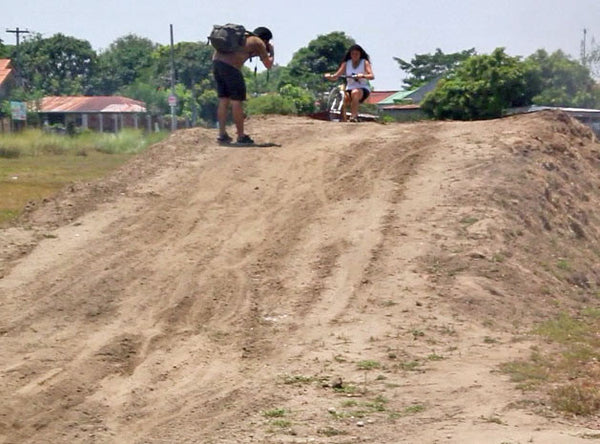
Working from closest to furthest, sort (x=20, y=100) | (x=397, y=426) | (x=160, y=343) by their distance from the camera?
(x=397, y=426) → (x=160, y=343) → (x=20, y=100)

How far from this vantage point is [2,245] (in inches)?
423

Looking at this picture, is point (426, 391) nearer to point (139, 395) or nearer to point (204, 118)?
point (139, 395)

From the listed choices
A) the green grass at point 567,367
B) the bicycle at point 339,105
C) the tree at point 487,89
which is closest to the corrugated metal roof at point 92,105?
the tree at point 487,89

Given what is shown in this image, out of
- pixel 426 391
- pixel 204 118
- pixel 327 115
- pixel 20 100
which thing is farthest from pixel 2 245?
pixel 204 118

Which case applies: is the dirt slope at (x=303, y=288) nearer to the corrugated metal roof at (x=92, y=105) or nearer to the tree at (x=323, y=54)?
the tree at (x=323, y=54)

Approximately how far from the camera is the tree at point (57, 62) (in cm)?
7681

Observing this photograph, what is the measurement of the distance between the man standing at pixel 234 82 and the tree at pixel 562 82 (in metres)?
12.7

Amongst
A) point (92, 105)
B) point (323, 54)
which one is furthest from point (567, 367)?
point (92, 105)

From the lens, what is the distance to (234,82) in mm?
14008

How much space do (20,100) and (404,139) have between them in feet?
158

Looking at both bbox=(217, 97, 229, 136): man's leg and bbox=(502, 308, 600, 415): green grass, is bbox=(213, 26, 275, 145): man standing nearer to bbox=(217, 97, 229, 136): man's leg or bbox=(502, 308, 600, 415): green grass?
bbox=(217, 97, 229, 136): man's leg

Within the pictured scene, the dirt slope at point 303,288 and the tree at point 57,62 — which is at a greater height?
the tree at point 57,62

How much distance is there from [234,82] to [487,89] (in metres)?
12.5

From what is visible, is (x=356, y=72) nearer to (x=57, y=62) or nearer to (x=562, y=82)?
(x=562, y=82)
